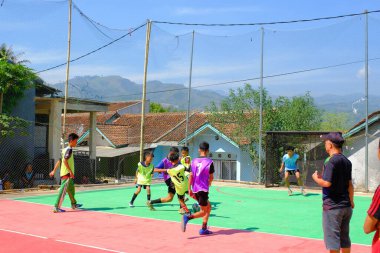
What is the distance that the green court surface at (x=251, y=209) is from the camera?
10.0 metres

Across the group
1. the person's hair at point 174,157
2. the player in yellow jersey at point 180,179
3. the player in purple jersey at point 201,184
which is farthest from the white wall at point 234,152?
the player in purple jersey at point 201,184

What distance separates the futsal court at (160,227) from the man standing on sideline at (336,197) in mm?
1867

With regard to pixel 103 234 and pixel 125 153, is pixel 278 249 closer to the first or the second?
pixel 103 234

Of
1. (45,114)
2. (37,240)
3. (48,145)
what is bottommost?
(37,240)

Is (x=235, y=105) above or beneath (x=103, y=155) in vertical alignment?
above

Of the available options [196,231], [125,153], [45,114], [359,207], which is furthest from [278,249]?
[125,153]

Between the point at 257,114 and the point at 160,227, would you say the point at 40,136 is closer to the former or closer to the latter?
the point at 257,114

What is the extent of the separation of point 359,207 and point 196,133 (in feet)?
54.1

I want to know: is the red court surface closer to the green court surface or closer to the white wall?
the green court surface

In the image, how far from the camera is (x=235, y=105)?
26.7 m

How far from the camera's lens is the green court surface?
10.0 metres

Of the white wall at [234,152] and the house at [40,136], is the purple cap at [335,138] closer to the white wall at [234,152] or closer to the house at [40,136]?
the house at [40,136]

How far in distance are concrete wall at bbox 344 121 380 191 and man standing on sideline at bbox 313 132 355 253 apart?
12586mm

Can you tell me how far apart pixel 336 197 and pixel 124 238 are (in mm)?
4248
